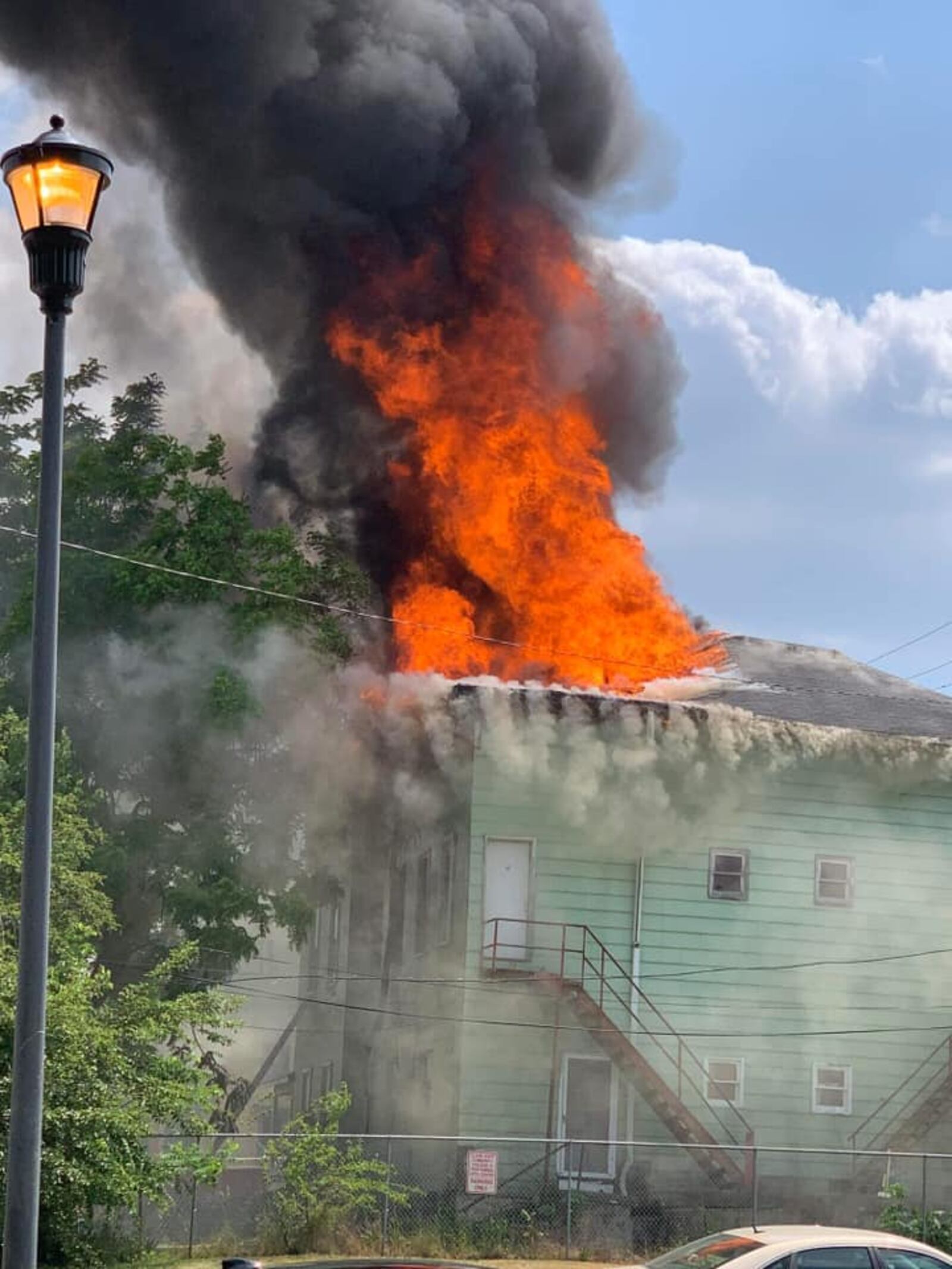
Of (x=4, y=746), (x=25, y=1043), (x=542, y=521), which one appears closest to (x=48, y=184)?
Answer: (x=25, y=1043)

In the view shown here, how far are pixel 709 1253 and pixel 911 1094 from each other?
15282 mm

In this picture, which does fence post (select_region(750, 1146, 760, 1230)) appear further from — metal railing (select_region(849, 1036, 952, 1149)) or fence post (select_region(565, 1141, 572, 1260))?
metal railing (select_region(849, 1036, 952, 1149))

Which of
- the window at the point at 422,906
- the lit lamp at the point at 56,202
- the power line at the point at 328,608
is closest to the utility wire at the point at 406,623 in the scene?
the power line at the point at 328,608

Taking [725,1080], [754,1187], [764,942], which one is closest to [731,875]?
[764,942]

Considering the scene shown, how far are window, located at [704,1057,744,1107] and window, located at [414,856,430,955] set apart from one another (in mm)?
4828

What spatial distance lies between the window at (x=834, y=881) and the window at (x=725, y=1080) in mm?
2878

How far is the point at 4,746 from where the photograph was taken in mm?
20828

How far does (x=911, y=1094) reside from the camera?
26.1m

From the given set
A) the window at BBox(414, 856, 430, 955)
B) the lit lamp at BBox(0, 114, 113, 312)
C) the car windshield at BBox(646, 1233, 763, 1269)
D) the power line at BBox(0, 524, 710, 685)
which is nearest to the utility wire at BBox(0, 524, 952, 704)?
the power line at BBox(0, 524, 710, 685)

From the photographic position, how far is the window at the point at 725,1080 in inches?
993

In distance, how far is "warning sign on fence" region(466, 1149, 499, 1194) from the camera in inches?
803

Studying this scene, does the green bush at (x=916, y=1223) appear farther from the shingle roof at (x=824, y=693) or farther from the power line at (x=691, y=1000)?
the shingle roof at (x=824, y=693)

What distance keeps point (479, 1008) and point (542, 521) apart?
787 centimetres

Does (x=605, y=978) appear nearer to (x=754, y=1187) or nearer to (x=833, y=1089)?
(x=833, y=1089)
